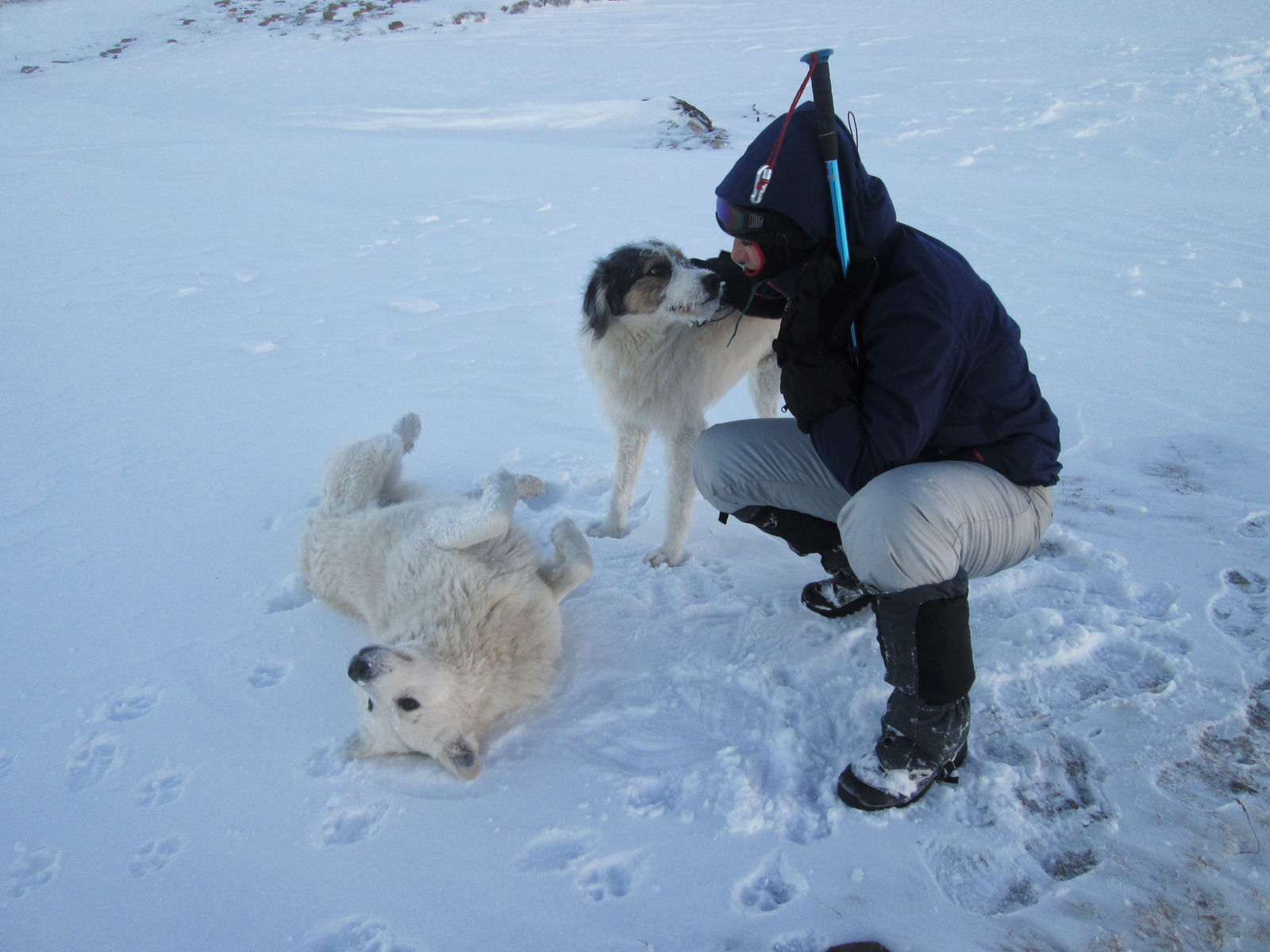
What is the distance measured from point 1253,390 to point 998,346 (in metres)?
3.08

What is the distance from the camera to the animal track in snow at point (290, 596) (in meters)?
2.75

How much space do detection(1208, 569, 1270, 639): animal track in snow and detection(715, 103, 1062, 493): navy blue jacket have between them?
95 centimetres

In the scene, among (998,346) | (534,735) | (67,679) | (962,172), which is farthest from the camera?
(962,172)

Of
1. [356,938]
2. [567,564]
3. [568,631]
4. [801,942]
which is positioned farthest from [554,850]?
[567,564]

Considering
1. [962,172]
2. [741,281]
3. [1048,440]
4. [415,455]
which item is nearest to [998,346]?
[1048,440]

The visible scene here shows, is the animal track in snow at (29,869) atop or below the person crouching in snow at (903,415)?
below

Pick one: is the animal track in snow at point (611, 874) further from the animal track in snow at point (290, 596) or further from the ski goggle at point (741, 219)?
the ski goggle at point (741, 219)

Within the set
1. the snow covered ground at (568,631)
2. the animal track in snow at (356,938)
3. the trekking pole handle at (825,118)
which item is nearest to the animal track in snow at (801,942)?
the snow covered ground at (568,631)

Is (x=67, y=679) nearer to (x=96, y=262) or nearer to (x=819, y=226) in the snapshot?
(x=819, y=226)

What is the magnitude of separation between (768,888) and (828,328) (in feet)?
4.97

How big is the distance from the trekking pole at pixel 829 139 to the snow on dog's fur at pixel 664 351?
937 mm

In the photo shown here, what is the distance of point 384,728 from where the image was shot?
2068 millimetres

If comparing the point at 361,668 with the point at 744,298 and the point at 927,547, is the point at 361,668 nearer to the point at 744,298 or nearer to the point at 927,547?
the point at 927,547

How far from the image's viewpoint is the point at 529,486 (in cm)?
323
